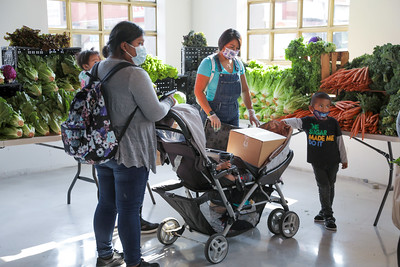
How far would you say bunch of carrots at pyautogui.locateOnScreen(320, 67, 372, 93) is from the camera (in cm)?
424

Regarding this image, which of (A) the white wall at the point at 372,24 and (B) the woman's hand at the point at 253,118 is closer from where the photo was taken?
(B) the woman's hand at the point at 253,118

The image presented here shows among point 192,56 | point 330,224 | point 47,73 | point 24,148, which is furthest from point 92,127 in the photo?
point 24,148

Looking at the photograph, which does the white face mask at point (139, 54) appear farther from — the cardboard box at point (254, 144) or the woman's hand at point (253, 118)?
the woman's hand at point (253, 118)

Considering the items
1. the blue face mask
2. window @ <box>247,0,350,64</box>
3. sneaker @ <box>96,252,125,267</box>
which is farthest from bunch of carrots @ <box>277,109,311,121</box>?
sneaker @ <box>96,252,125,267</box>

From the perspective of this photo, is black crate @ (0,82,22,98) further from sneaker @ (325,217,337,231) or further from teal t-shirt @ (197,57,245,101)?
sneaker @ (325,217,337,231)

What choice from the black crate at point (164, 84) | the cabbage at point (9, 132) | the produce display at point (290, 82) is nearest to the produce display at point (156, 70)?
the black crate at point (164, 84)

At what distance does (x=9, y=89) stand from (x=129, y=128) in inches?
71.0

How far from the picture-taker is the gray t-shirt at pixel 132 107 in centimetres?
269

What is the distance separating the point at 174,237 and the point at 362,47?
10.1 feet

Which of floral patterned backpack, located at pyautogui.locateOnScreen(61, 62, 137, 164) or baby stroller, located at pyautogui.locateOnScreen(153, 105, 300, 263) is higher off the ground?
floral patterned backpack, located at pyautogui.locateOnScreen(61, 62, 137, 164)

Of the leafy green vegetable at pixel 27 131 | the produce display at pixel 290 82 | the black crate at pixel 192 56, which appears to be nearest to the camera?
the leafy green vegetable at pixel 27 131

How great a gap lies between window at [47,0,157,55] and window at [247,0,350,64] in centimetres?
154

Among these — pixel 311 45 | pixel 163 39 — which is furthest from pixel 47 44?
pixel 163 39

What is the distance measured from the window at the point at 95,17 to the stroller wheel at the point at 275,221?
12.5 feet
